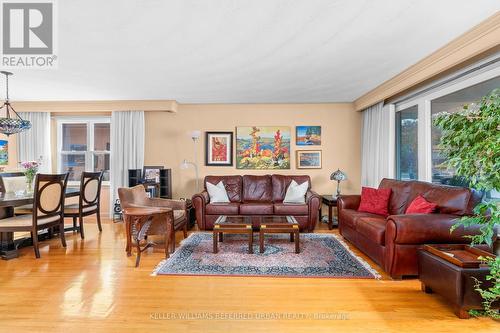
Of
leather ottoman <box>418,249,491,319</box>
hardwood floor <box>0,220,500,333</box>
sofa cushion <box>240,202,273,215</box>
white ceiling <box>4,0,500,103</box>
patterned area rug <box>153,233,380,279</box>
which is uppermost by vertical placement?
white ceiling <box>4,0,500,103</box>

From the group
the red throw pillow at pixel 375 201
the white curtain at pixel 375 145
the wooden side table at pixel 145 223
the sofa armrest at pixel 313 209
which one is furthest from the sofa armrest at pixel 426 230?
the wooden side table at pixel 145 223

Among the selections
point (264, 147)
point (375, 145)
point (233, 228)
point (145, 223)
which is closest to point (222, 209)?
point (233, 228)

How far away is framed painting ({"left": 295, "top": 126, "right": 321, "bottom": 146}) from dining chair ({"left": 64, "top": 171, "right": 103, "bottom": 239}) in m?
3.88

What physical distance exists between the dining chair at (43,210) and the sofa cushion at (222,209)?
215 cm

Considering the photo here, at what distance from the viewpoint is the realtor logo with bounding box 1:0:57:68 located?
226 cm

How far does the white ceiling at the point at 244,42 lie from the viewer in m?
2.20

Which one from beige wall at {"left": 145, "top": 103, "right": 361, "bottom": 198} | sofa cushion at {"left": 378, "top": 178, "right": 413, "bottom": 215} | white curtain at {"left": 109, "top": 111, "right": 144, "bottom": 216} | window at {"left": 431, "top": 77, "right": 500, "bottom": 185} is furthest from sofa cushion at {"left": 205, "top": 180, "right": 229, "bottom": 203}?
window at {"left": 431, "top": 77, "right": 500, "bottom": 185}

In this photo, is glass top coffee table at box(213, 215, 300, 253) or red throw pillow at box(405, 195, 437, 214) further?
glass top coffee table at box(213, 215, 300, 253)

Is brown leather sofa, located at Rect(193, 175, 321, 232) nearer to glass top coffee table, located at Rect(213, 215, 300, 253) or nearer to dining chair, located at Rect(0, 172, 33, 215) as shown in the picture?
glass top coffee table, located at Rect(213, 215, 300, 253)

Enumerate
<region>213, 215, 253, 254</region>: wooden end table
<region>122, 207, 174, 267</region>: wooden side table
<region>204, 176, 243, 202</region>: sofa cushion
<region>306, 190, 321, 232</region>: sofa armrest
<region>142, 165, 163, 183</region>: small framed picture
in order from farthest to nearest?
<region>142, 165, 163, 183</region>: small framed picture, <region>204, 176, 243, 202</region>: sofa cushion, <region>306, 190, 321, 232</region>: sofa armrest, <region>213, 215, 253, 254</region>: wooden end table, <region>122, 207, 174, 267</region>: wooden side table

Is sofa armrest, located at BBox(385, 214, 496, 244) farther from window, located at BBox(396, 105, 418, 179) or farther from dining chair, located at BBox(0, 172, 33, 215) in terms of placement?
dining chair, located at BBox(0, 172, 33, 215)

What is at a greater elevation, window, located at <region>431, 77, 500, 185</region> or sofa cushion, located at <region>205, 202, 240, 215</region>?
window, located at <region>431, 77, 500, 185</region>

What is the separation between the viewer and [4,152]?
223 inches

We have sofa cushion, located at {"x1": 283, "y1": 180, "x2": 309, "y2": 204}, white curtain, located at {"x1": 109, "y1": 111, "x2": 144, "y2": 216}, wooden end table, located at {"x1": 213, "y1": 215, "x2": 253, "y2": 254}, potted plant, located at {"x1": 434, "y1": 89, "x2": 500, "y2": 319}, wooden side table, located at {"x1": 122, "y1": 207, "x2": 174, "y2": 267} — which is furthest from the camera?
white curtain, located at {"x1": 109, "y1": 111, "x2": 144, "y2": 216}
